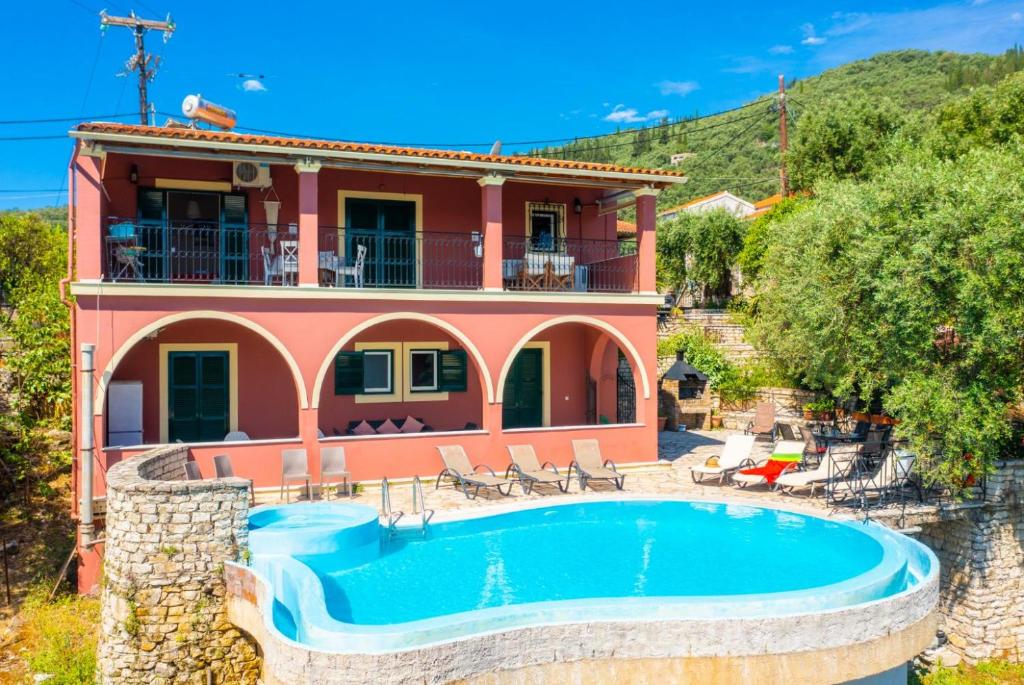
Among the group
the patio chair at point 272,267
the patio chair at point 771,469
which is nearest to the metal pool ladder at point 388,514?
the patio chair at point 272,267

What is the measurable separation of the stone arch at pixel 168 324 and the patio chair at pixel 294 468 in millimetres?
892

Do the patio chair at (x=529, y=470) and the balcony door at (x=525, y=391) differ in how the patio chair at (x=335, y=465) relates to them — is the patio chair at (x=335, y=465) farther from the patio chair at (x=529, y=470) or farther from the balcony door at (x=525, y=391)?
the balcony door at (x=525, y=391)

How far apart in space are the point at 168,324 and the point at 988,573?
15416 millimetres

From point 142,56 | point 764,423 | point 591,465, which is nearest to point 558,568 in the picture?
point 591,465

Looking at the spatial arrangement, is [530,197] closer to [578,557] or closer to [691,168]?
[578,557]

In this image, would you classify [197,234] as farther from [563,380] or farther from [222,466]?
[563,380]

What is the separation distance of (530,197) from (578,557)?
405 inches

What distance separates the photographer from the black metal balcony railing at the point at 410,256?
16.2 meters

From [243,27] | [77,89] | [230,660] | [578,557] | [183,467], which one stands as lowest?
[230,660]

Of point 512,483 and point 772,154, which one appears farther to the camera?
point 772,154

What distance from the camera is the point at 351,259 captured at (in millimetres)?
16234

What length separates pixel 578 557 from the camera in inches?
412

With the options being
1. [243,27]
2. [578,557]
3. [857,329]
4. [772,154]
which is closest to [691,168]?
[772,154]

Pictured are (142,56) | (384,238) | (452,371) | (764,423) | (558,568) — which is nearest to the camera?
(558,568)
